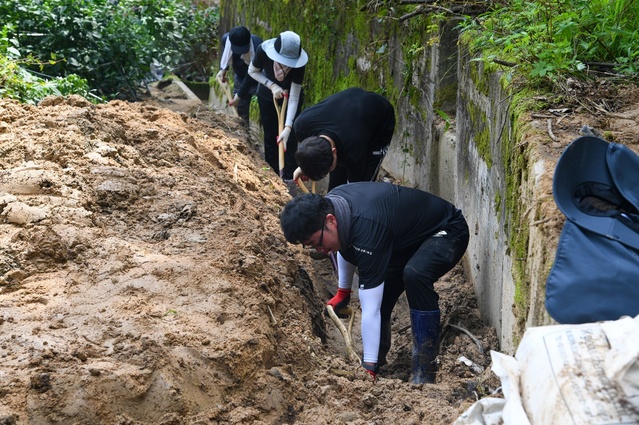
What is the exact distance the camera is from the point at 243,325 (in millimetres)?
4211

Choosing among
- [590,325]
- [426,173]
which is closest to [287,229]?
[590,325]

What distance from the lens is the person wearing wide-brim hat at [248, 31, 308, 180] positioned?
28.3 feet

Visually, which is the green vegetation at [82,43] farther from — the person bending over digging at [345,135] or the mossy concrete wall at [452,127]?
the person bending over digging at [345,135]

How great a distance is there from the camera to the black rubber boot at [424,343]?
492 centimetres

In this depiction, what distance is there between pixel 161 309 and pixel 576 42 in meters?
2.85

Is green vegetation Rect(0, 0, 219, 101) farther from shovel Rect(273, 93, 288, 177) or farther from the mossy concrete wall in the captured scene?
the mossy concrete wall

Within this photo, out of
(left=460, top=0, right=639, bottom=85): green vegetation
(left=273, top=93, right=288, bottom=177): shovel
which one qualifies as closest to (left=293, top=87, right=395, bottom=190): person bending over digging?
(left=460, top=0, right=639, bottom=85): green vegetation

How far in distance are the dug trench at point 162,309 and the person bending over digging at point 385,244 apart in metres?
0.24

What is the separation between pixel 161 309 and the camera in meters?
4.17

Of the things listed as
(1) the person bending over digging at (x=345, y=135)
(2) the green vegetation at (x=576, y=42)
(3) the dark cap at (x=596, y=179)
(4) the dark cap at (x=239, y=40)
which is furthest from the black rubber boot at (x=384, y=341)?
(4) the dark cap at (x=239, y=40)

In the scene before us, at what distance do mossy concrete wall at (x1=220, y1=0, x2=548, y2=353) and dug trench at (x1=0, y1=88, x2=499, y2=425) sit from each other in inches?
21.4

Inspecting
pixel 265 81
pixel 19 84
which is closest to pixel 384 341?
pixel 265 81

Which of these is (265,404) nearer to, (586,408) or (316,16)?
(586,408)

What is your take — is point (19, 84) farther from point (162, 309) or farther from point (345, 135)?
point (162, 309)
